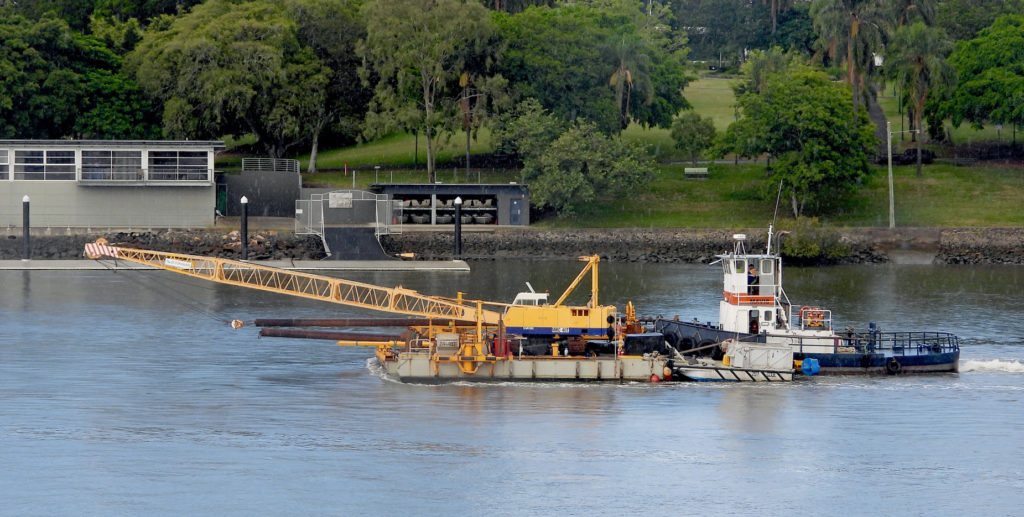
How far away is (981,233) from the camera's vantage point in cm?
9706

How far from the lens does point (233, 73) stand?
104250 mm

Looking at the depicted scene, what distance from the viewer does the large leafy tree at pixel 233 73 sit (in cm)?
10512

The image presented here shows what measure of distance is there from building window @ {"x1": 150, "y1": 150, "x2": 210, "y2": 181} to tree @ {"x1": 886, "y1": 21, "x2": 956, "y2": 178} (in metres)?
55.7

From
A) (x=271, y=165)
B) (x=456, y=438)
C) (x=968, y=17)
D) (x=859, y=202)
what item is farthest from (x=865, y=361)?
(x=968, y=17)

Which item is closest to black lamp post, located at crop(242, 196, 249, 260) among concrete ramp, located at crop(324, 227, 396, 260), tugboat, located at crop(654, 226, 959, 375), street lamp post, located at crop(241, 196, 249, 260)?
street lamp post, located at crop(241, 196, 249, 260)

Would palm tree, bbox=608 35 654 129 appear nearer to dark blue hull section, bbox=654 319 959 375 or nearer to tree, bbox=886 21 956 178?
tree, bbox=886 21 956 178

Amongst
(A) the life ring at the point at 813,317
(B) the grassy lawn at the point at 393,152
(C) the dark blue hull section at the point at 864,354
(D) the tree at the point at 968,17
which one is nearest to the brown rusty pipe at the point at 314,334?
(C) the dark blue hull section at the point at 864,354

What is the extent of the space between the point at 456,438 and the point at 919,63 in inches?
3065

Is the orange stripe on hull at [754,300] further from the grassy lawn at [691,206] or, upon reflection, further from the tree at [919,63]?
the tree at [919,63]

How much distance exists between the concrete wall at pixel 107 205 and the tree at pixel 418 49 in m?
15.3

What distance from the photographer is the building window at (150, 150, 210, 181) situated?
98.7 m

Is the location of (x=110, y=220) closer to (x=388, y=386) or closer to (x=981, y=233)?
(x=388, y=386)

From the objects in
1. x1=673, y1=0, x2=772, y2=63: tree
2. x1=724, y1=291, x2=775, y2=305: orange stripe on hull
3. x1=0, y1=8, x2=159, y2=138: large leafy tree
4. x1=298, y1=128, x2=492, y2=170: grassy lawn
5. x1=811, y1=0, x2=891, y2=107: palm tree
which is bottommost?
x1=724, y1=291, x2=775, y2=305: orange stripe on hull

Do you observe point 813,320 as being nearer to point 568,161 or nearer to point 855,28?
point 568,161
